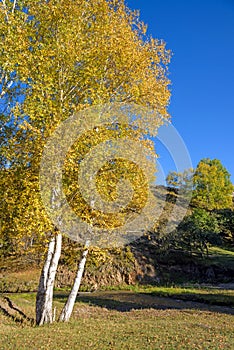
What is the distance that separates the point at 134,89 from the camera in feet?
56.2

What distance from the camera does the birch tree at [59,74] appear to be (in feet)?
48.6

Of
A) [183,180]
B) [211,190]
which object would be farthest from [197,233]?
[211,190]

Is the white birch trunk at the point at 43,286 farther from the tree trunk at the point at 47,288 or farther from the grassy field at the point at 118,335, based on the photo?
the grassy field at the point at 118,335

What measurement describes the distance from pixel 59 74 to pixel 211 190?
63100 millimetres

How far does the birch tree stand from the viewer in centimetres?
1480

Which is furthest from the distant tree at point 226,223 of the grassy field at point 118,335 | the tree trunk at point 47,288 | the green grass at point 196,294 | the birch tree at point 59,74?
the tree trunk at point 47,288

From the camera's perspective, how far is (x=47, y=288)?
1598 centimetres

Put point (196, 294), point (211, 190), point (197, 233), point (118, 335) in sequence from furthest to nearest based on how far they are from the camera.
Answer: point (211, 190)
point (197, 233)
point (196, 294)
point (118, 335)

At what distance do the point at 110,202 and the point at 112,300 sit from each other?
14853 millimetres

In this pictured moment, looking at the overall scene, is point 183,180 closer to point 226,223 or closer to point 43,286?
point 226,223

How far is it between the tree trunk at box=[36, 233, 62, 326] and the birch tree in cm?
4

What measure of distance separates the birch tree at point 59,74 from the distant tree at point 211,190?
56878 mm

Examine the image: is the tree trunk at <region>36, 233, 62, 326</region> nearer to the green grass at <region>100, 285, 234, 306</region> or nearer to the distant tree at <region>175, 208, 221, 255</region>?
the green grass at <region>100, 285, 234, 306</region>

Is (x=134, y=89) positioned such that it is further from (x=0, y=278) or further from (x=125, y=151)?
(x=0, y=278)
